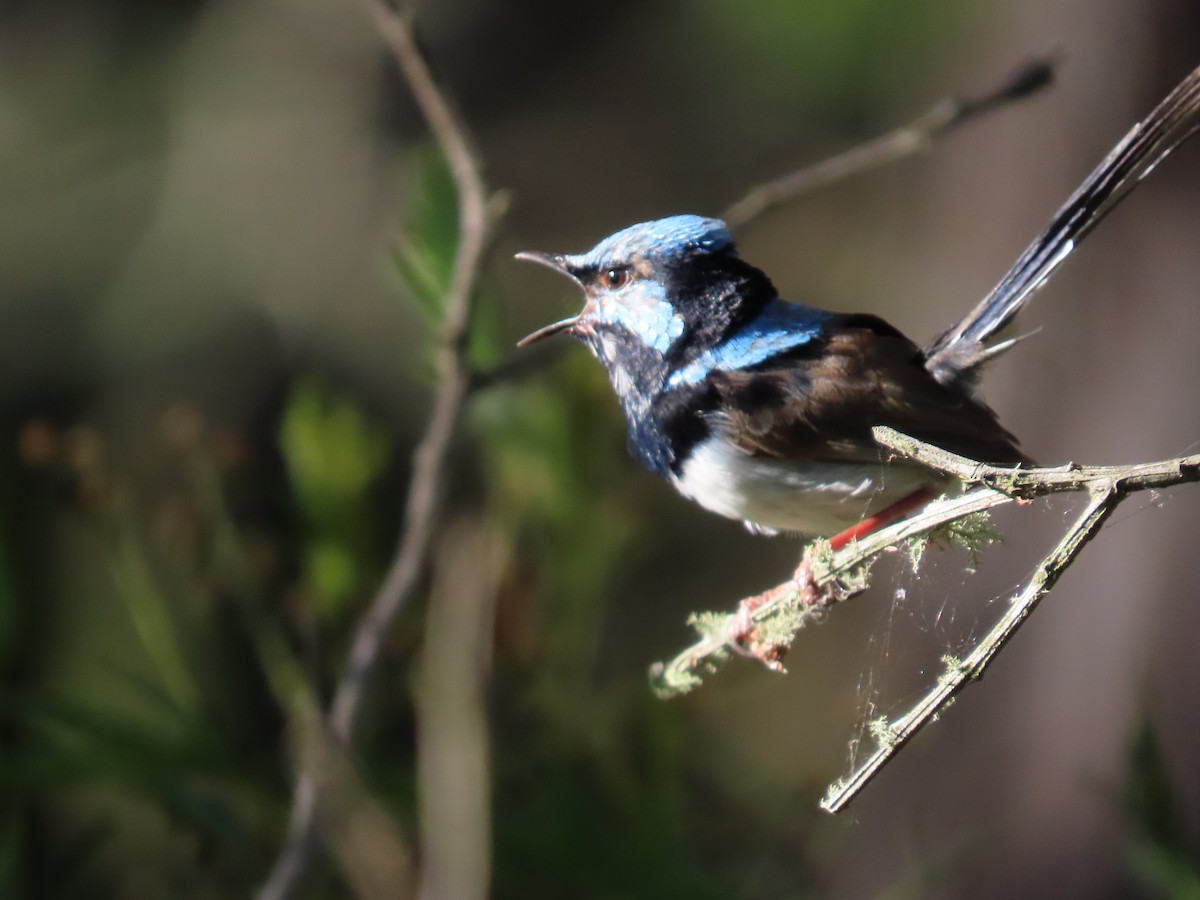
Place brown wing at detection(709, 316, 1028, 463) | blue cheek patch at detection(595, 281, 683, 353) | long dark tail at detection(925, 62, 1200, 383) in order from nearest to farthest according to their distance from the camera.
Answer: long dark tail at detection(925, 62, 1200, 383), brown wing at detection(709, 316, 1028, 463), blue cheek patch at detection(595, 281, 683, 353)

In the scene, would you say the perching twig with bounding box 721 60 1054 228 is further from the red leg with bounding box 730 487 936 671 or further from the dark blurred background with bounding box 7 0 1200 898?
the red leg with bounding box 730 487 936 671

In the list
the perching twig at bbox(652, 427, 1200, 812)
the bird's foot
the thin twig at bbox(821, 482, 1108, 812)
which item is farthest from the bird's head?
the thin twig at bbox(821, 482, 1108, 812)

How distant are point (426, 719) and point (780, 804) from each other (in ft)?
2.47

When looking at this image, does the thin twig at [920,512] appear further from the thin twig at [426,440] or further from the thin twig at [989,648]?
the thin twig at [426,440]

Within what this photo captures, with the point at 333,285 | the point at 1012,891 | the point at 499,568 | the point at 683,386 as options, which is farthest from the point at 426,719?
the point at 333,285

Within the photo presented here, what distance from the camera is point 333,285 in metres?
6.51

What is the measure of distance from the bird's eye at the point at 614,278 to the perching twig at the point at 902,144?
0.74ft

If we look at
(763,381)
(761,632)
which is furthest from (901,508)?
(761,632)

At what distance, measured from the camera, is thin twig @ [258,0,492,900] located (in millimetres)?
2164

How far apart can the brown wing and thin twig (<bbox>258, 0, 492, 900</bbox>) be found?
49cm

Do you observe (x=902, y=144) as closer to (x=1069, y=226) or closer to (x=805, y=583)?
(x=1069, y=226)

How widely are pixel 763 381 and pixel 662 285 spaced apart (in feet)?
0.80

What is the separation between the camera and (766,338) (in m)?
2.37

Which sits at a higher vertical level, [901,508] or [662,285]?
[662,285]
